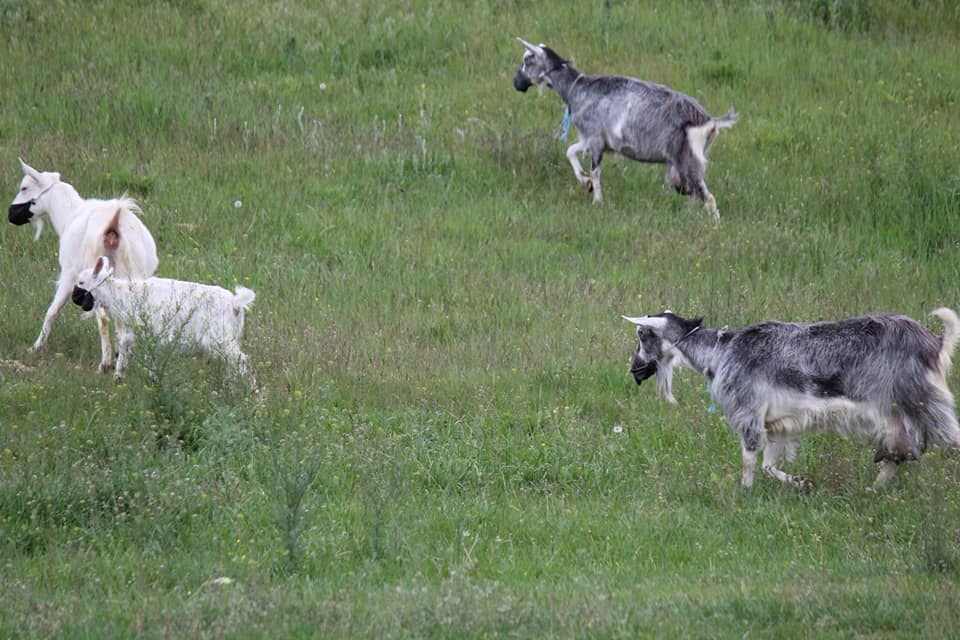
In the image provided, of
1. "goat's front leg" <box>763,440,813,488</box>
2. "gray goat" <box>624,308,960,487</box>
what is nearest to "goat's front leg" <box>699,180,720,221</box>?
"gray goat" <box>624,308,960,487</box>

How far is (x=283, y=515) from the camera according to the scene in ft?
24.1

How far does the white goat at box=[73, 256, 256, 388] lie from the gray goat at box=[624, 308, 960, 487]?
374cm

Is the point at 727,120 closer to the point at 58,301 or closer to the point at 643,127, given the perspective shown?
the point at 643,127

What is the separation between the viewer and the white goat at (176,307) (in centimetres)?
1016

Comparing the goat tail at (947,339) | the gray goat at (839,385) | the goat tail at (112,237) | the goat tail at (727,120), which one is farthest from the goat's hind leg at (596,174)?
the goat tail at (947,339)

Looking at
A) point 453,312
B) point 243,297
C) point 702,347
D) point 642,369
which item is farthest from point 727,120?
point 243,297

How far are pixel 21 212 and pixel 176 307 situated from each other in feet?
10.1

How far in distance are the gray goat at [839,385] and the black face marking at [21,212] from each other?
22.0 feet

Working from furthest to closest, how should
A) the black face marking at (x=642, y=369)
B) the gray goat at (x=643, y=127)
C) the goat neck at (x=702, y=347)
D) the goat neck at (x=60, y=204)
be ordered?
1. the gray goat at (x=643, y=127)
2. the goat neck at (x=60, y=204)
3. the black face marking at (x=642, y=369)
4. the goat neck at (x=702, y=347)

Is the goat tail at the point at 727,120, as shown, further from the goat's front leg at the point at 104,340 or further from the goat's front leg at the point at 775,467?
the goat's front leg at the point at 104,340

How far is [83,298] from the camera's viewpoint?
1045 cm

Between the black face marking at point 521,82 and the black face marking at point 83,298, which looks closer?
the black face marking at point 83,298

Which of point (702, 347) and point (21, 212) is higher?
point (21, 212)

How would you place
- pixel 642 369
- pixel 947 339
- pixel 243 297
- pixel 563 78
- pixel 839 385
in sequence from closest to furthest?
1. pixel 947 339
2. pixel 839 385
3. pixel 642 369
4. pixel 243 297
5. pixel 563 78
